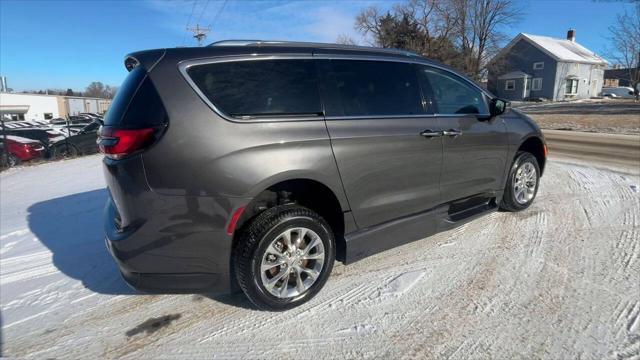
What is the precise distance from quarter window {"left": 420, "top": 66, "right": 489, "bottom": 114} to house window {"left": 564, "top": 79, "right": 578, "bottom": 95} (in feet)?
167

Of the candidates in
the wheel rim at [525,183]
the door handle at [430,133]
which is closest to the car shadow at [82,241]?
the door handle at [430,133]

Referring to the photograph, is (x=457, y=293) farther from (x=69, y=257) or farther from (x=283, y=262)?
(x=69, y=257)

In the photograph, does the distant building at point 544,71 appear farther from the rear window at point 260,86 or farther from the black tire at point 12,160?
the rear window at point 260,86

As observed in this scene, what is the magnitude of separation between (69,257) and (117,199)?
1856mm

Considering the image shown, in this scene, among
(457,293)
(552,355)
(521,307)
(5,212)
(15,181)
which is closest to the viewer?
(552,355)

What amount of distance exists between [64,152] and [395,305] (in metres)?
13.0

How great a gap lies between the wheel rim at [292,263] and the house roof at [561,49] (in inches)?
1738

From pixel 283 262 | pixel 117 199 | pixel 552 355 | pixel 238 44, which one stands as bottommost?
pixel 552 355

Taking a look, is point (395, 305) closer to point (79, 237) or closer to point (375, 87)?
point (375, 87)

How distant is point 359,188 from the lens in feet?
9.64

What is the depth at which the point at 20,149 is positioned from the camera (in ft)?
34.4

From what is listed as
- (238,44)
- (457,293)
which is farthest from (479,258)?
(238,44)

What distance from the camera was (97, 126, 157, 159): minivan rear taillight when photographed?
7.55 ft

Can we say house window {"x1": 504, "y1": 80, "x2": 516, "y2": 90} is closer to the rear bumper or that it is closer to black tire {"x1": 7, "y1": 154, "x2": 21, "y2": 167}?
black tire {"x1": 7, "y1": 154, "x2": 21, "y2": 167}
